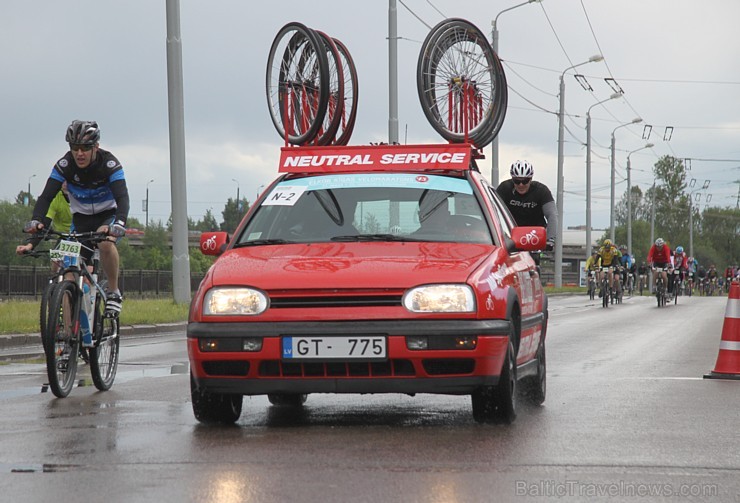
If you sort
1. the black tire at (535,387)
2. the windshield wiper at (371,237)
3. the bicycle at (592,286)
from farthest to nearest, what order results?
1. the bicycle at (592,286)
2. the black tire at (535,387)
3. the windshield wiper at (371,237)

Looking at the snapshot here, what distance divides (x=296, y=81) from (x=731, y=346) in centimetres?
456

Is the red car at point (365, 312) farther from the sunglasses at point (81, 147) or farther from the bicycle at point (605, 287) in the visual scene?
the bicycle at point (605, 287)

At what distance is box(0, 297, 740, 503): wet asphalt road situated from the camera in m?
5.14

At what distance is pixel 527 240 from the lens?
26.2 ft

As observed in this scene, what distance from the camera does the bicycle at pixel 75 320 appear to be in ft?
28.0

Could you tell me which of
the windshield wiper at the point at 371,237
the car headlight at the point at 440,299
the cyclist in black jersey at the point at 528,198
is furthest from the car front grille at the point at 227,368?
the cyclist in black jersey at the point at 528,198

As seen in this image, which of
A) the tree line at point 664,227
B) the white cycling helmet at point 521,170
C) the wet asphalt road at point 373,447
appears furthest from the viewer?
the tree line at point 664,227

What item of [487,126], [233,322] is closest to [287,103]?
[487,126]

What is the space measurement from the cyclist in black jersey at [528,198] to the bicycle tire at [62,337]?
4988 millimetres

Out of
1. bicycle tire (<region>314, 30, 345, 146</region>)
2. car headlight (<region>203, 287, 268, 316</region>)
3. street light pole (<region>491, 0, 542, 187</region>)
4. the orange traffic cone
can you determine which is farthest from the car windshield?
street light pole (<region>491, 0, 542, 187</region>)

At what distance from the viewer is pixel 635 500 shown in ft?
16.3

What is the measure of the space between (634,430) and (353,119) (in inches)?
198

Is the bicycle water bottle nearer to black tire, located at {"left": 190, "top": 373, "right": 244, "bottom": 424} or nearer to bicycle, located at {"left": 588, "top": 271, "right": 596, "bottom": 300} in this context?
black tire, located at {"left": 190, "top": 373, "right": 244, "bottom": 424}

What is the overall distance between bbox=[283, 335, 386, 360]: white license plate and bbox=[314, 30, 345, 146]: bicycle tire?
4.36 meters
